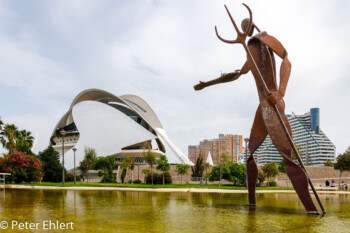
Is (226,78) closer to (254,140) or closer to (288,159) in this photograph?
(254,140)

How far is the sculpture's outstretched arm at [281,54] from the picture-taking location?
26.9ft

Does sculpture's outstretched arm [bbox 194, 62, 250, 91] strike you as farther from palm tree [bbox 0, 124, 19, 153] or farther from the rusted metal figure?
palm tree [bbox 0, 124, 19, 153]

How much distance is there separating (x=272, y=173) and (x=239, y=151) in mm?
89203

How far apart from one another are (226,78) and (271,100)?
2272 mm

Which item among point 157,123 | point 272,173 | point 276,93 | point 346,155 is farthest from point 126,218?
point 157,123

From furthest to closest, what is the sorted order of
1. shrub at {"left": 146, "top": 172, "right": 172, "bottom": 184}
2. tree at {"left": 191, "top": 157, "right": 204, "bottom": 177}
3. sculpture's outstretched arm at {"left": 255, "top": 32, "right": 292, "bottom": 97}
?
tree at {"left": 191, "top": 157, "right": 204, "bottom": 177}, shrub at {"left": 146, "top": 172, "right": 172, "bottom": 184}, sculpture's outstretched arm at {"left": 255, "top": 32, "right": 292, "bottom": 97}

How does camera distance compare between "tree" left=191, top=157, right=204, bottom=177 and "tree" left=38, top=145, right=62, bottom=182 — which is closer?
"tree" left=38, top=145, right=62, bottom=182

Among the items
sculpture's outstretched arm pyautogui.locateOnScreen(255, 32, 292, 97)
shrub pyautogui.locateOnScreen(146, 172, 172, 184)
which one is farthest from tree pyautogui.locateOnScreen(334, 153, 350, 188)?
sculpture's outstretched arm pyautogui.locateOnScreen(255, 32, 292, 97)

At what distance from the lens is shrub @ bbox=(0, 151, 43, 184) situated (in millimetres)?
23156

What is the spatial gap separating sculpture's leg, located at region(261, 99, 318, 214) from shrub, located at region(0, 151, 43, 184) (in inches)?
805

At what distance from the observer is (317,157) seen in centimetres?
10744

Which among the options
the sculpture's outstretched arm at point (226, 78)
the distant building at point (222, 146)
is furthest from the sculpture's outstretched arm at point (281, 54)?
the distant building at point (222, 146)

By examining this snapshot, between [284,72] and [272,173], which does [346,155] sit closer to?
[272,173]

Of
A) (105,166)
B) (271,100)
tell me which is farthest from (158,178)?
(271,100)
